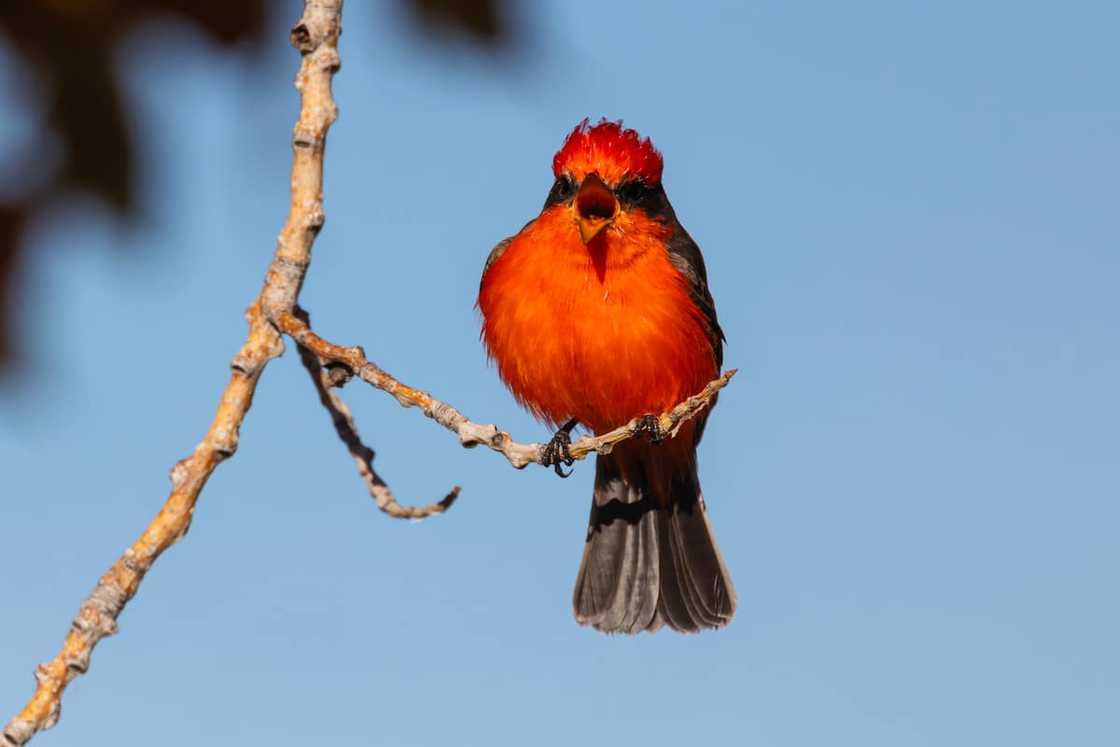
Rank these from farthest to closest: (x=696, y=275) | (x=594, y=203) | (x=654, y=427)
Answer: (x=696, y=275), (x=594, y=203), (x=654, y=427)

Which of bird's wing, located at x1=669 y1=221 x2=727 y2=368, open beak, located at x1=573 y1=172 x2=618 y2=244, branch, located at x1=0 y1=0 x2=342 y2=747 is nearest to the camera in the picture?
branch, located at x1=0 y1=0 x2=342 y2=747

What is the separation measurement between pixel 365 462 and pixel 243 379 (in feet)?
2.92

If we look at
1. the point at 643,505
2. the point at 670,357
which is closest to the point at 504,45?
the point at 670,357

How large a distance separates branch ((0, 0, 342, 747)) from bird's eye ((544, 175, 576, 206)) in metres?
2.40

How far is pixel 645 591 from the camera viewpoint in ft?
23.3

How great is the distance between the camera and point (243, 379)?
9.94 ft

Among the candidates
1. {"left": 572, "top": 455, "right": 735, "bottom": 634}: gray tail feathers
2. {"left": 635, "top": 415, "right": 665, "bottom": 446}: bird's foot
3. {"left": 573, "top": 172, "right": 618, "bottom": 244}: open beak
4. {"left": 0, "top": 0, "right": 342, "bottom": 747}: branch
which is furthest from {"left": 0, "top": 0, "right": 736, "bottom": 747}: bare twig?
{"left": 572, "top": 455, "right": 735, "bottom": 634}: gray tail feathers

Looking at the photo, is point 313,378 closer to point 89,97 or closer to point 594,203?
point 89,97

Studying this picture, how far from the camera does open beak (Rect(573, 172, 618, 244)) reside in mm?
5328

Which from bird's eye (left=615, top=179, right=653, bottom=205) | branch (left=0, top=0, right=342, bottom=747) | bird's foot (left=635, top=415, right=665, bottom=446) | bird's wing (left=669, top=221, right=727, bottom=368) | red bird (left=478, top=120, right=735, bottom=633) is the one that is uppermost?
bird's wing (left=669, top=221, right=727, bottom=368)

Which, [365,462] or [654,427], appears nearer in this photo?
[365,462]

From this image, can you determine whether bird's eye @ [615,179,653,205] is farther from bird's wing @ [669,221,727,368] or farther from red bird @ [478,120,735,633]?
bird's wing @ [669,221,727,368]

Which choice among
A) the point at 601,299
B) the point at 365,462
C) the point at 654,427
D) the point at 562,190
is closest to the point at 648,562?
the point at 601,299

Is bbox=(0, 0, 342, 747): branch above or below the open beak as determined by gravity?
below
